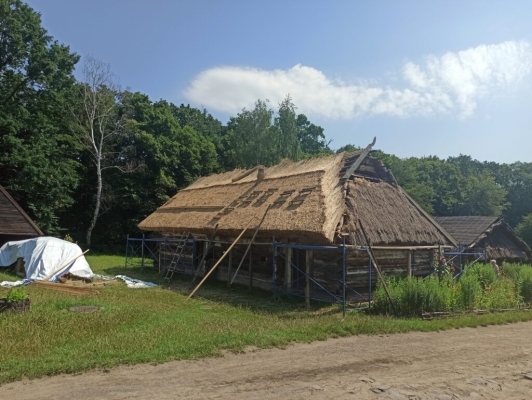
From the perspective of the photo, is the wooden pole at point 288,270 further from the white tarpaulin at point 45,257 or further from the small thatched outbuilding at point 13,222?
the small thatched outbuilding at point 13,222

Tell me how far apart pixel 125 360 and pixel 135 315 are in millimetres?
3771

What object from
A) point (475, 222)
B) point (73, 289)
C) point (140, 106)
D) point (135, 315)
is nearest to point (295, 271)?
point (135, 315)

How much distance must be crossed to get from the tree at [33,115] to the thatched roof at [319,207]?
475 inches

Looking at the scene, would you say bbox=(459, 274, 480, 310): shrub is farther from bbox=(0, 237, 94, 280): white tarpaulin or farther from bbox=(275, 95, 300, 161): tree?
bbox=(275, 95, 300, 161): tree

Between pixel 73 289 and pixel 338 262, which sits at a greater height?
pixel 338 262

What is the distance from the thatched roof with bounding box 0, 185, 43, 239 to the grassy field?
343 inches

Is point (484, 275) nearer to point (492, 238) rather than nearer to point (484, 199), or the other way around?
point (492, 238)

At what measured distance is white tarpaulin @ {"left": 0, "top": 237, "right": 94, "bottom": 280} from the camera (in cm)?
1680

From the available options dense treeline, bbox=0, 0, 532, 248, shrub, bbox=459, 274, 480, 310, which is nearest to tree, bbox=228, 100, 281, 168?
dense treeline, bbox=0, 0, 532, 248

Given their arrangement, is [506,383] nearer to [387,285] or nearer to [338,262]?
[387,285]

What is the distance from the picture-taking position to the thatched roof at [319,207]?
1370 cm

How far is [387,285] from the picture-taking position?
12.2m

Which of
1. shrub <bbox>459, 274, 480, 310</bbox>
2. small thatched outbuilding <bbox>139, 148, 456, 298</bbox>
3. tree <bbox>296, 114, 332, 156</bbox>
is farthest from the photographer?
tree <bbox>296, 114, 332, 156</bbox>

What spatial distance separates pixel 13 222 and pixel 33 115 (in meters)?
10.0
